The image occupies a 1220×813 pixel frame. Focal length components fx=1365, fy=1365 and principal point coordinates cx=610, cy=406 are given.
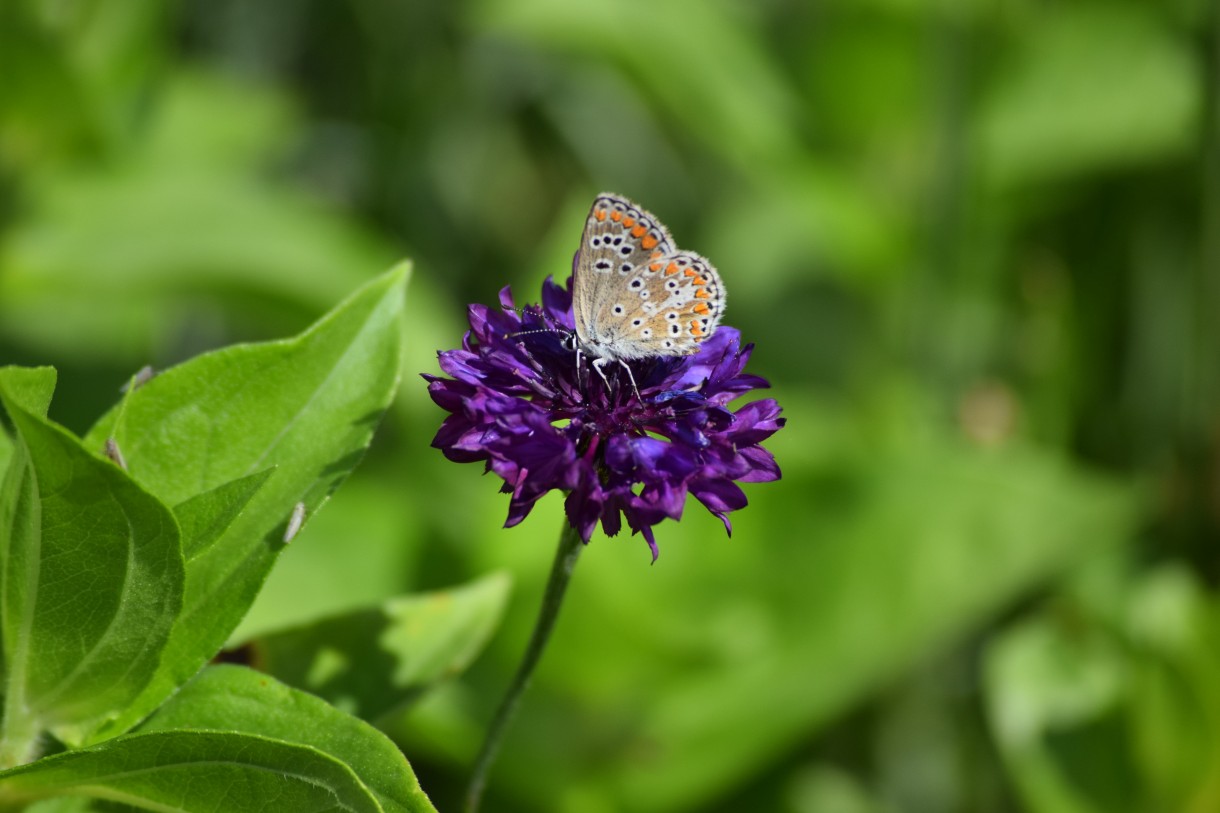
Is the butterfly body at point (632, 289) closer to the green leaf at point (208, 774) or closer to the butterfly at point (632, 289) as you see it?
the butterfly at point (632, 289)

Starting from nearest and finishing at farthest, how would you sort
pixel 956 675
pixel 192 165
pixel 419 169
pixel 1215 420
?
pixel 1215 420, pixel 956 675, pixel 192 165, pixel 419 169

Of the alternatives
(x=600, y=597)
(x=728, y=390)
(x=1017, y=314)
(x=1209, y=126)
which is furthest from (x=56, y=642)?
(x=1017, y=314)

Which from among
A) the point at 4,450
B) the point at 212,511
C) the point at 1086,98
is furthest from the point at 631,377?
the point at 1086,98

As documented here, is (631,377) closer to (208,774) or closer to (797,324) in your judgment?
(208,774)

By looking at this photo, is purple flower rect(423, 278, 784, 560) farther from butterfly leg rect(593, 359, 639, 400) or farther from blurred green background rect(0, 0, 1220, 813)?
blurred green background rect(0, 0, 1220, 813)

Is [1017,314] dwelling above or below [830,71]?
below

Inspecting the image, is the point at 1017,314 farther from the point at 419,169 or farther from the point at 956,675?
the point at 419,169

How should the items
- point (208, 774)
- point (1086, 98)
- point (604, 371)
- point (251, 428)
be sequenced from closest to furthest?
point (208, 774) → point (251, 428) → point (604, 371) → point (1086, 98)

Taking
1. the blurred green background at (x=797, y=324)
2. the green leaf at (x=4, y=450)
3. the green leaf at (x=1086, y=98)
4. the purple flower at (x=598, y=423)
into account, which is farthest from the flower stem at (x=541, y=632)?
the green leaf at (x=1086, y=98)

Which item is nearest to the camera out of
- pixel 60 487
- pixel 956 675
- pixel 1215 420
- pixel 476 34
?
pixel 60 487
